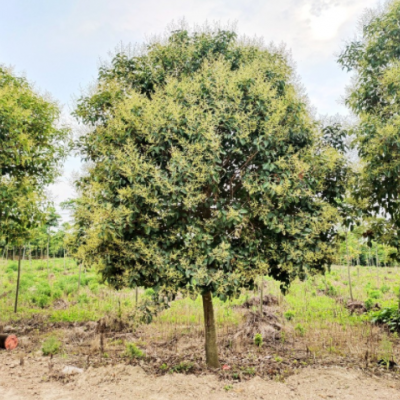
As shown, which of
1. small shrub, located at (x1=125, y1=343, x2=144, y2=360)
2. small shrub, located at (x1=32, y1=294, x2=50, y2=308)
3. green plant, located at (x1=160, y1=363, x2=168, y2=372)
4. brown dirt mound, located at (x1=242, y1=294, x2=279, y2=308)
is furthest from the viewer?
small shrub, located at (x1=32, y1=294, x2=50, y2=308)

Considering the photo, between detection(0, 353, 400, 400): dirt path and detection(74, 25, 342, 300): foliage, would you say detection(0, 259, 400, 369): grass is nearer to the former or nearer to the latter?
detection(0, 353, 400, 400): dirt path

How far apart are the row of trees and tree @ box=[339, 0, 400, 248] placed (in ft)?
0.09

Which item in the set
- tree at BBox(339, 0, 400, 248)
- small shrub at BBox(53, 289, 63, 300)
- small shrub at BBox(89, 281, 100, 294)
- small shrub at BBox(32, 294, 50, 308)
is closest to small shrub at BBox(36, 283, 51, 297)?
small shrub at BBox(53, 289, 63, 300)

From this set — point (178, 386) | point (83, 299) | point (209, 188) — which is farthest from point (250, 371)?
point (83, 299)

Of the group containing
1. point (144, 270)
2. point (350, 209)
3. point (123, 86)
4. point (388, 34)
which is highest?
point (388, 34)

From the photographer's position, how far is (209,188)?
430cm

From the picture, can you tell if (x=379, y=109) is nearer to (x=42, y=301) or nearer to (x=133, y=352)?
(x=133, y=352)

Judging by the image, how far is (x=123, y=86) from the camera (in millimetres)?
5051

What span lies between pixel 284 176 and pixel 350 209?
1.64m

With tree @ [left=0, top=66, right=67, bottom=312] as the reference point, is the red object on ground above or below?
below

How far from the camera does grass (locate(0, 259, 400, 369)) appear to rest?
5.92m

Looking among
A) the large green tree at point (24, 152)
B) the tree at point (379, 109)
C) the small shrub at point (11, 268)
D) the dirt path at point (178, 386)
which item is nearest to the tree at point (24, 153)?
the large green tree at point (24, 152)

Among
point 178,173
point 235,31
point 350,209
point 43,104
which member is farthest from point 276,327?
point 43,104

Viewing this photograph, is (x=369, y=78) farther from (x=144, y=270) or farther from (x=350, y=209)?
(x=144, y=270)
